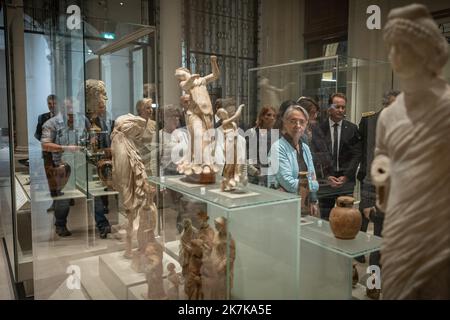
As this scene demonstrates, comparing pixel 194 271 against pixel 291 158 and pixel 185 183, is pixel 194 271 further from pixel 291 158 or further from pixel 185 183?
pixel 291 158

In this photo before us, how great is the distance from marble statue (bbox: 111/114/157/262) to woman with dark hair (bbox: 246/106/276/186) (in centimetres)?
82

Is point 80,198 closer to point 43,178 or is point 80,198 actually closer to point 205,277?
point 43,178

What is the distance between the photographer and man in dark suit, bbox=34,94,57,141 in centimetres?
333

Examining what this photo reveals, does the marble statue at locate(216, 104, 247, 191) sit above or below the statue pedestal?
above

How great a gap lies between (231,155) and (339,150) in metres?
1.37

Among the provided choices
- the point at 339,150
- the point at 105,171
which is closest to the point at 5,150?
the point at 105,171

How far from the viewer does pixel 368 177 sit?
117 inches

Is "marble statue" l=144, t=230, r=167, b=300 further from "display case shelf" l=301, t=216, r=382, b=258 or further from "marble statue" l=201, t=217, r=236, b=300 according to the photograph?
"display case shelf" l=301, t=216, r=382, b=258

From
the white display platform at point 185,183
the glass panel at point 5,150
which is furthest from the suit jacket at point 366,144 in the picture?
the glass panel at point 5,150

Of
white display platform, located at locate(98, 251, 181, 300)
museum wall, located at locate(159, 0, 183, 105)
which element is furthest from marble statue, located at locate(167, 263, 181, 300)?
museum wall, located at locate(159, 0, 183, 105)

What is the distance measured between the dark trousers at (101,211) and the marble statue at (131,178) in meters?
0.72

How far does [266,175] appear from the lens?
3074 mm
